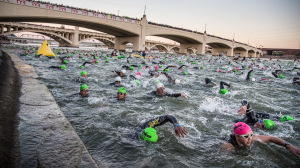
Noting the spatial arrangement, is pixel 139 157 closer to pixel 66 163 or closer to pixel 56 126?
pixel 66 163

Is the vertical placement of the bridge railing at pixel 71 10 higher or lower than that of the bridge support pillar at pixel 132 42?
higher

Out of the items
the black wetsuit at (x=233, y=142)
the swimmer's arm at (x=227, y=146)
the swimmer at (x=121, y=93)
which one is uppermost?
the swimmer at (x=121, y=93)

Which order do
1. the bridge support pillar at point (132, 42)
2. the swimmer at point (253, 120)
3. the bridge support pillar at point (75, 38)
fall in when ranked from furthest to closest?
the bridge support pillar at point (75, 38), the bridge support pillar at point (132, 42), the swimmer at point (253, 120)

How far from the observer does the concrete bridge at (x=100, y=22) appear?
26359mm

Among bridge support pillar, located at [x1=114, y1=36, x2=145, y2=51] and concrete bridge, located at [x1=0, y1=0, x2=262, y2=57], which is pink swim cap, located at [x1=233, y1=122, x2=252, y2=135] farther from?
bridge support pillar, located at [x1=114, y1=36, x2=145, y2=51]

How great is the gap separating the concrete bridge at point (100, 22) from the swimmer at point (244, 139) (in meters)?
32.3

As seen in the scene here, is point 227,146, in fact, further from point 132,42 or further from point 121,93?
point 132,42

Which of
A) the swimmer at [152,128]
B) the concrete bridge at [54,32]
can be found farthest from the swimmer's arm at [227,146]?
the concrete bridge at [54,32]

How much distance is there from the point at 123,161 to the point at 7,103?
308 cm

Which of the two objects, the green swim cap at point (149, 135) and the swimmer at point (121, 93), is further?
the swimmer at point (121, 93)

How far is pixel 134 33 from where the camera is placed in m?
44.0

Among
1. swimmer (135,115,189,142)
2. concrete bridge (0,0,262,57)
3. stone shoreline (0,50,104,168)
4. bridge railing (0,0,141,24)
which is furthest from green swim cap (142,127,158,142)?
bridge railing (0,0,141,24)

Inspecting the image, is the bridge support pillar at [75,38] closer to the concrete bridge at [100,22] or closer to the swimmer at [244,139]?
the concrete bridge at [100,22]

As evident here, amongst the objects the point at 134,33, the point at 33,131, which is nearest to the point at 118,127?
the point at 33,131
